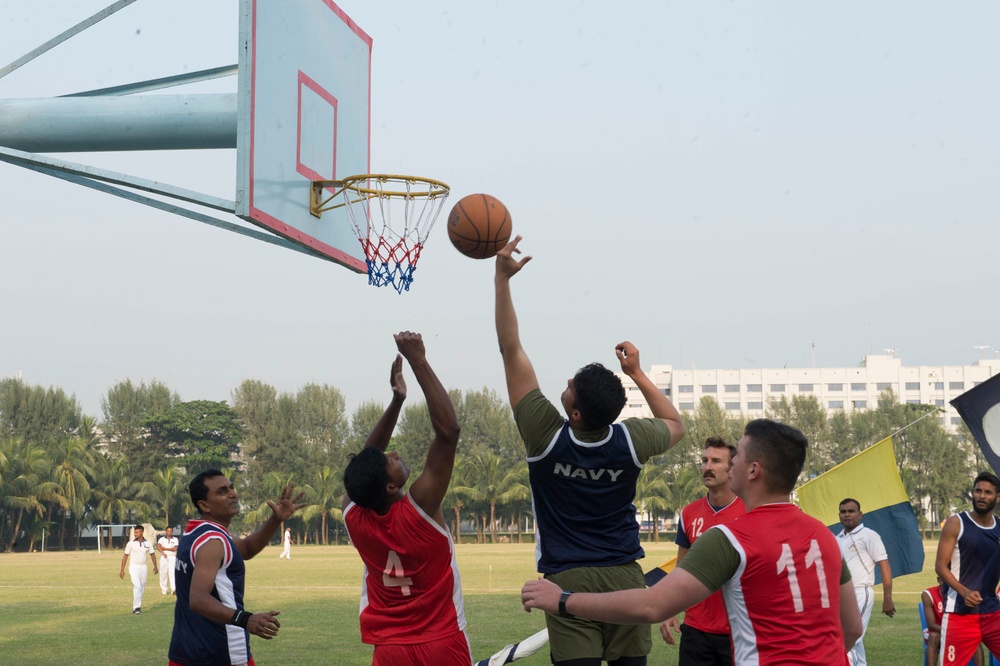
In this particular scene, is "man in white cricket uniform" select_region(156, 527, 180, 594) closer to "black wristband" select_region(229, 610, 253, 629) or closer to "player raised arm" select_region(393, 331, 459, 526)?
"black wristband" select_region(229, 610, 253, 629)

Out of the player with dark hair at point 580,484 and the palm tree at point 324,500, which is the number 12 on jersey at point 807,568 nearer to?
the player with dark hair at point 580,484

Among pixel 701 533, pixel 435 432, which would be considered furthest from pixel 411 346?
pixel 701 533

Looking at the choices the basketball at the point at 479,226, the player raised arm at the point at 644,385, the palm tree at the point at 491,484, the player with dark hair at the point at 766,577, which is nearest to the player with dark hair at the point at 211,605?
the basketball at the point at 479,226

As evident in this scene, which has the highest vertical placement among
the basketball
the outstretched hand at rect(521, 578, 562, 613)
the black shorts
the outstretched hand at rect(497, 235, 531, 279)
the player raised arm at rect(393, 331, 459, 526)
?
the basketball

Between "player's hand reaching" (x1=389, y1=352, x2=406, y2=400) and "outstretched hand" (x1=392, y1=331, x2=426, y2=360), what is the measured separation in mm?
587

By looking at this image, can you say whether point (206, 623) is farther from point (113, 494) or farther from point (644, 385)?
point (113, 494)

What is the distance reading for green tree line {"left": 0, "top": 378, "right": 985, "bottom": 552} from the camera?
7925 centimetres

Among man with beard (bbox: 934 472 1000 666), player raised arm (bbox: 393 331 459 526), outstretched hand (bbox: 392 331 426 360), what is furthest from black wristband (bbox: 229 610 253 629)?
man with beard (bbox: 934 472 1000 666)

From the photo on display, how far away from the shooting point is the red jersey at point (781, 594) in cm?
390

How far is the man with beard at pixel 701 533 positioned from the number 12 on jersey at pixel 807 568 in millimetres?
3234

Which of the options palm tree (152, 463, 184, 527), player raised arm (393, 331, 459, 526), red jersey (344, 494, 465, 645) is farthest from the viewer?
palm tree (152, 463, 184, 527)

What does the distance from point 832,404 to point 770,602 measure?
152531 mm

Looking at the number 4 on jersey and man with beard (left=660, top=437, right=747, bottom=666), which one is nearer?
Answer: the number 4 on jersey

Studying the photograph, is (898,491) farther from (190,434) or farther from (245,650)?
(190,434)
